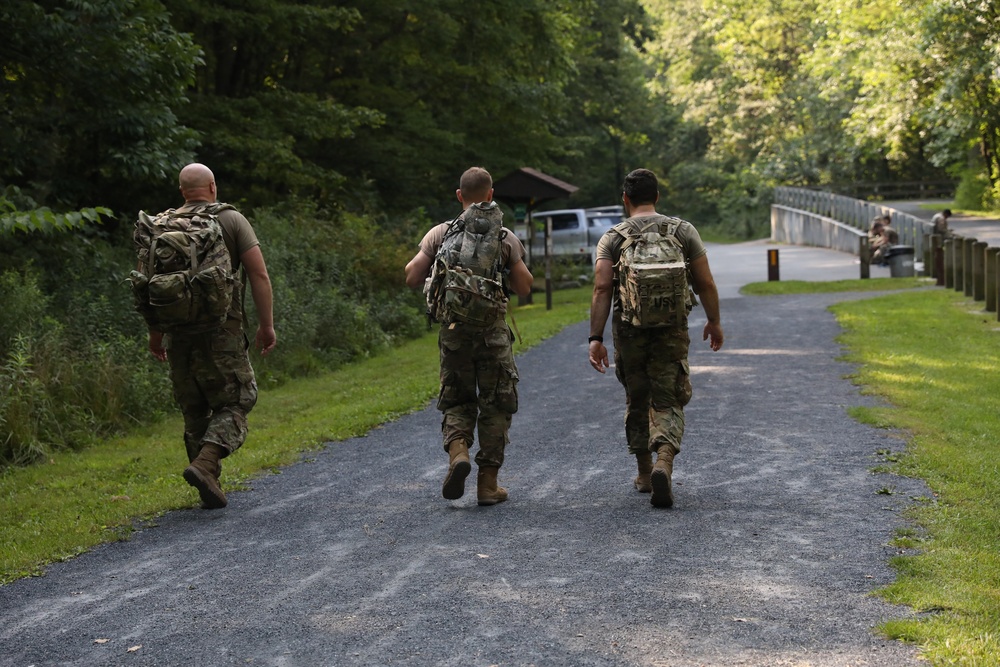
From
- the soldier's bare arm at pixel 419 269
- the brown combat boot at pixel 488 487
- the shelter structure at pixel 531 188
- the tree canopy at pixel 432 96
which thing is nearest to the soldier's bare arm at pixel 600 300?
the brown combat boot at pixel 488 487

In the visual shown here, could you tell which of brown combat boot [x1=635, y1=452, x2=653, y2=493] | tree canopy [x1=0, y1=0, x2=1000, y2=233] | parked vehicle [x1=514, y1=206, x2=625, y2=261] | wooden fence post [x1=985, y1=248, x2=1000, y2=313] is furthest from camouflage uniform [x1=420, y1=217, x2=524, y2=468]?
parked vehicle [x1=514, y1=206, x2=625, y2=261]

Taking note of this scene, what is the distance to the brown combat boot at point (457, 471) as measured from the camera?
6.89 m

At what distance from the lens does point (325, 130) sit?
901 inches

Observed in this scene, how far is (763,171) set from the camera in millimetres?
59094

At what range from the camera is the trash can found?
28.6 meters

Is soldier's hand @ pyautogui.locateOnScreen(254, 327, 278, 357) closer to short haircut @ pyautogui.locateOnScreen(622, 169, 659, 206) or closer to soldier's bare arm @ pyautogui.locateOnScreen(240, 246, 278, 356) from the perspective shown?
Result: soldier's bare arm @ pyautogui.locateOnScreen(240, 246, 278, 356)

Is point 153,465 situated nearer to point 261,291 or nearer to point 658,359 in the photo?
point 261,291

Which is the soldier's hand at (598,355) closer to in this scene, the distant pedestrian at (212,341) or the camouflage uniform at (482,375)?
the camouflage uniform at (482,375)

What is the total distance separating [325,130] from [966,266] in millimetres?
11916

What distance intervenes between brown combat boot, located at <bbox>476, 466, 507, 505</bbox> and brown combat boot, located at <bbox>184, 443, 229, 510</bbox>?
153 cm

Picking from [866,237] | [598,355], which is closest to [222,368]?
[598,355]

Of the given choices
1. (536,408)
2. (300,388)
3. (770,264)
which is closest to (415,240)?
(770,264)

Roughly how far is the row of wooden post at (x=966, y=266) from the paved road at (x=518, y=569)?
1001 centimetres

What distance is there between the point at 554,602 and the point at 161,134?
37.3 ft
